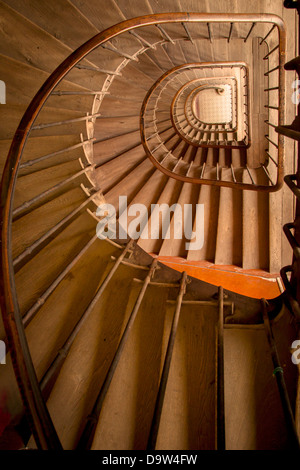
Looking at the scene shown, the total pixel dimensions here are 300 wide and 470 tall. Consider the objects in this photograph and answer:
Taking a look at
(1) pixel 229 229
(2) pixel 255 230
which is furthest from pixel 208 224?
(2) pixel 255 230

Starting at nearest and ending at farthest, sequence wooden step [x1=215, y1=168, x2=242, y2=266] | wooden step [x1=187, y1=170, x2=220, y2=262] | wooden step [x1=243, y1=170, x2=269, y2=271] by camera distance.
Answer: wooden step [x1=243, y1=170, x2=269, y2=271]
wooden step [x1=215, y1=168, x2=242, y2=266]
wooden step [x1=187, y1=170, x2=220, y2=262]

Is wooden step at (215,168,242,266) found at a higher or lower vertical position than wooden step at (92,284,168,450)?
higher

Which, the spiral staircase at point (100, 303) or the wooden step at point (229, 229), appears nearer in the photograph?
the spiral staircase at point (100, 303)

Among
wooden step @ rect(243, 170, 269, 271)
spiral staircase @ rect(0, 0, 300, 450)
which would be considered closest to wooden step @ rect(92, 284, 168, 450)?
spiral staircase @ rect(0, 0, 300, 450)

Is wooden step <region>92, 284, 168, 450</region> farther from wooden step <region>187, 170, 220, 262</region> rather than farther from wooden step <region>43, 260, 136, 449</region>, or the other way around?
wooden step <region>187, 170, 220, 262</region>

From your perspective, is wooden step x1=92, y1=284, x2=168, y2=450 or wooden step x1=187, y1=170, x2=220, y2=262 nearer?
wooden step x1=92, y1=284, x2=168, y2=450

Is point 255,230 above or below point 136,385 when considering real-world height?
above

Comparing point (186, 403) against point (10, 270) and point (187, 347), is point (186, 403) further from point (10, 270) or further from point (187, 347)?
point (10, 270)

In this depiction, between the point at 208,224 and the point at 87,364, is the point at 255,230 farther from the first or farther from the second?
the point at 87,364

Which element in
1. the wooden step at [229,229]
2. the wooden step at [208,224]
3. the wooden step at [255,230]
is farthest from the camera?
the wooden step at [208,224]

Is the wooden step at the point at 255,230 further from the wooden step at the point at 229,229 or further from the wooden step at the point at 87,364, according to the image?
the wooden step at the point at 87,364

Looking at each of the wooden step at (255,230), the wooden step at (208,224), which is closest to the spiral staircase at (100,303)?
the wooden step at (255,230)

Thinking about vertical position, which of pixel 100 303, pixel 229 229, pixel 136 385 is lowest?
pixel 136 385

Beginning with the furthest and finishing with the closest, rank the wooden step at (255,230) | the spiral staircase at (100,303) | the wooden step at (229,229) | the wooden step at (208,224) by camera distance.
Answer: the wooden step at (208,224) → the wooden step at (229,229) → the wooden step at (255,230) → the spiral staircase at (100,303)
